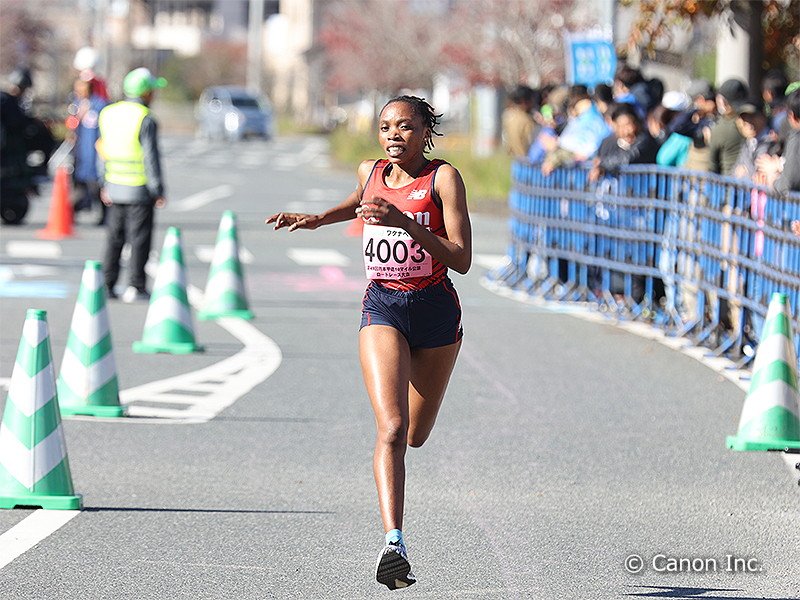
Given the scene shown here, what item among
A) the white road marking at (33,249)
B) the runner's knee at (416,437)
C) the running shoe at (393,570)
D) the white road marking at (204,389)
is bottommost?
the white road marking at (33,249)

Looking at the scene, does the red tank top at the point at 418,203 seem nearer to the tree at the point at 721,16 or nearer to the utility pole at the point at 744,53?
the tree at the point at 721,16

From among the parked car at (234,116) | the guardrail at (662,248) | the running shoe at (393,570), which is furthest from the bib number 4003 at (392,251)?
the parked car at (234,116)

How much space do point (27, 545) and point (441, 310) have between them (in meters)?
1.82

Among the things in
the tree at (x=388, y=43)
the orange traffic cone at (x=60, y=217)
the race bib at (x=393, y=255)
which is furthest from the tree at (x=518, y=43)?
the race bib at (x=393, y=255)

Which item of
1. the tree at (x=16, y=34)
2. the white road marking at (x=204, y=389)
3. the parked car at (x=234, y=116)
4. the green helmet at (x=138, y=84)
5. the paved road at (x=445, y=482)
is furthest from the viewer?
the tree at (x=16, y=34)

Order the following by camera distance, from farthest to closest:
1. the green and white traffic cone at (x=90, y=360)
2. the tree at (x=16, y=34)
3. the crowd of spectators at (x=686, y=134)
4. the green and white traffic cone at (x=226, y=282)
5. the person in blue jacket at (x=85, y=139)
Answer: the tree at (x=16, y=34) < the person in blue jacket at (x=85, y=139) < the green and white traffic cone at (x=226, y=282) < the crowd of spectators at (x=686, y=134) < the green and white traffic cone at (x=90, y=360)

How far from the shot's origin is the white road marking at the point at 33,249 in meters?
20.6

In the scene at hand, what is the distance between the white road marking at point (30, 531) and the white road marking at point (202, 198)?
22401 mm

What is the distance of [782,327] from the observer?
9.34 metres

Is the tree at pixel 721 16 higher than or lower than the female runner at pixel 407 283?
higher

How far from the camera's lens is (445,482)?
8.66 m

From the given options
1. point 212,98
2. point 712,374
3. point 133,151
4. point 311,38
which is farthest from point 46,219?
point 311,38

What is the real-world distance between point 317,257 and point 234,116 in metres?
45.3

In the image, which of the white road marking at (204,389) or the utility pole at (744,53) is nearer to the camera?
the white road marking at (204,389)
